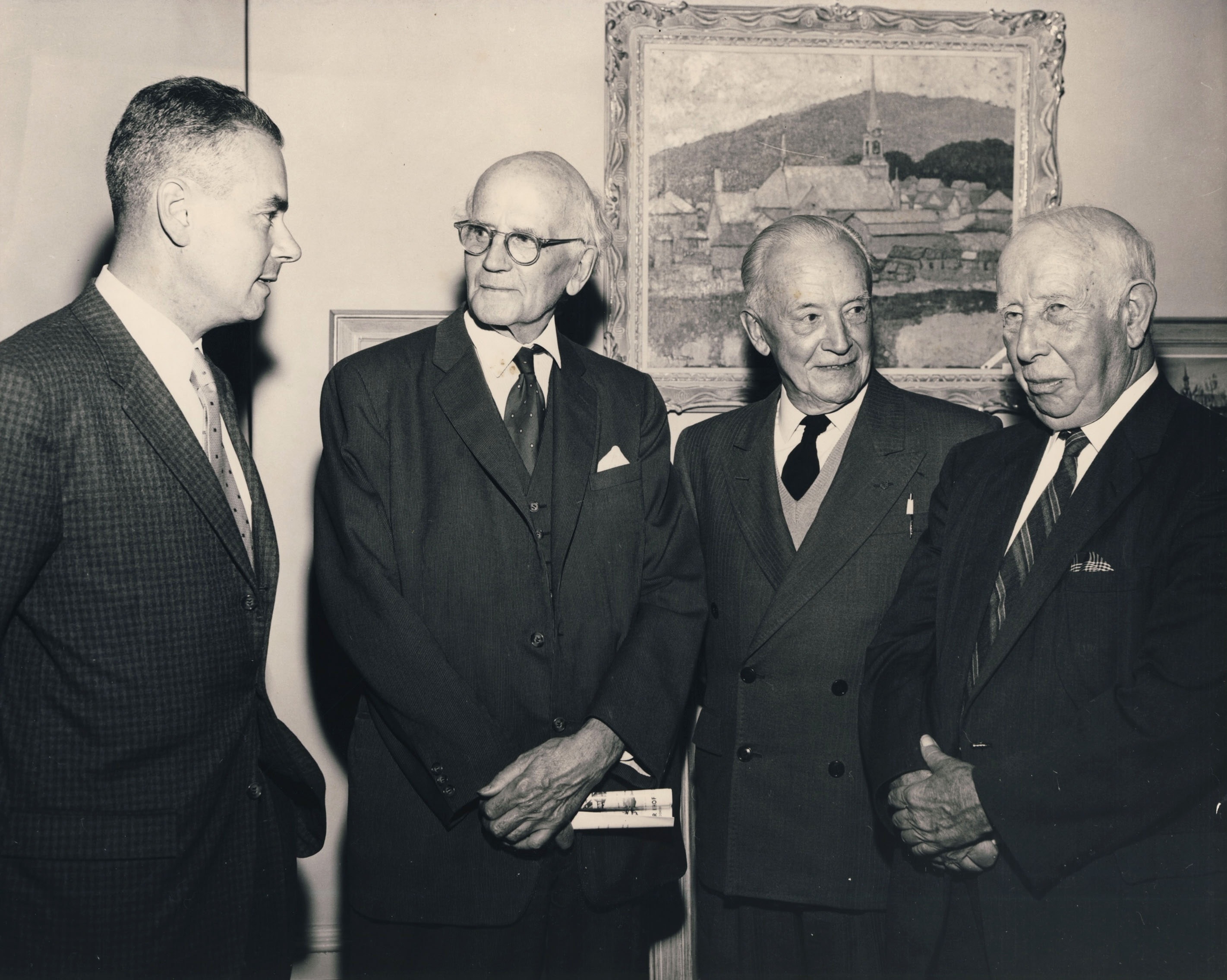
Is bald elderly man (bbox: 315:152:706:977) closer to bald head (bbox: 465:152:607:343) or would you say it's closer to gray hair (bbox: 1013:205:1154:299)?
bald head (bbox: 465:152:607:343)

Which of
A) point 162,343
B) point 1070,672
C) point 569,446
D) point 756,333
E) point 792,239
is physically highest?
point 792,239

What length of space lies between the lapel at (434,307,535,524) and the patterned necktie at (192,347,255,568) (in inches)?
19.8

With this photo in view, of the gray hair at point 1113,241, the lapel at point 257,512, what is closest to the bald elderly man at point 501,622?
the lapel at point 257,512

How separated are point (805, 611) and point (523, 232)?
1.17 meters

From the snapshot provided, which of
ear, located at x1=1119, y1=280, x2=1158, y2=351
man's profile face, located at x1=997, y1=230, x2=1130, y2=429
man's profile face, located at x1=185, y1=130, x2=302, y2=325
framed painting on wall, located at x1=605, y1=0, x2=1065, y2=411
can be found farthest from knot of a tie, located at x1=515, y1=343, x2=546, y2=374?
ear, located at x1=1119, y1=280, x2=1158, y2=351

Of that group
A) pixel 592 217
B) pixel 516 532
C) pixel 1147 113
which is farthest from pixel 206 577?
pixel 1147 113

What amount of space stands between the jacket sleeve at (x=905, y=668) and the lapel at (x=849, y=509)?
4.7 inches

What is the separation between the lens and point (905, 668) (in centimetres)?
245

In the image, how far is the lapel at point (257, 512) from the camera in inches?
90.0

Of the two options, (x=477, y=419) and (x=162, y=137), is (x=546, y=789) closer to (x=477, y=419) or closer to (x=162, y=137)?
(x=477, y=419)

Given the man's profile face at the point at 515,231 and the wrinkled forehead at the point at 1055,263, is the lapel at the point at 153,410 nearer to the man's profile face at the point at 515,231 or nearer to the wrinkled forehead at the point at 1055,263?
the man's profile face at the point at 515,231

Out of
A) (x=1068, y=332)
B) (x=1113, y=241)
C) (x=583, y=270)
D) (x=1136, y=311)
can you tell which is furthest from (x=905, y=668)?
(x=583, y=270)

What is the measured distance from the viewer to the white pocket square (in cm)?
258

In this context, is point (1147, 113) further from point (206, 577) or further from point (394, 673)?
point (206, 577)
